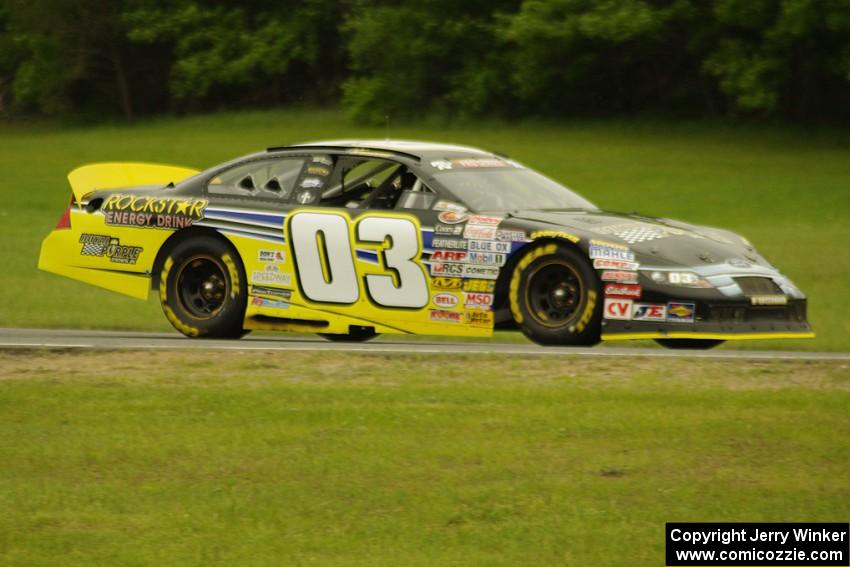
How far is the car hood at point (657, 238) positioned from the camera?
977cm

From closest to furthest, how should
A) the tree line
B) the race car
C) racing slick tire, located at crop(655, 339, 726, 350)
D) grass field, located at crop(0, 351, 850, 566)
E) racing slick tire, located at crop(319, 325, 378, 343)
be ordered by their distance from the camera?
grass field, located at crop(0, 351, 850, 566) < the race car < racing slick tire, located at crop(655, 339, 726, 350) < racing slick tire, located at crop(319, 325, 378, 343) < the tree line

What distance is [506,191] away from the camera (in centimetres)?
1086

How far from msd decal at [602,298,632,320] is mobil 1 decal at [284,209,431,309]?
4.20 ft

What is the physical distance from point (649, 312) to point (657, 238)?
592 mm

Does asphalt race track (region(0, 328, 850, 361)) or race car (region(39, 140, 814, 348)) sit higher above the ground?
race car (region(39, 140, 814, 348))

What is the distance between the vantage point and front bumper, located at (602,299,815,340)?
9633 mm

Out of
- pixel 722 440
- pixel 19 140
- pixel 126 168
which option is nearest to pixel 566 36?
pixel 19 140

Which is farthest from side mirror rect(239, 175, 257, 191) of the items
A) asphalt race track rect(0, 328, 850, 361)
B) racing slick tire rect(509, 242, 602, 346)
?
racing slick tire rect(509, 242, 602, 346)

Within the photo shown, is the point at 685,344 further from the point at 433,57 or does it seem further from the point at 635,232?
the point at 433,57

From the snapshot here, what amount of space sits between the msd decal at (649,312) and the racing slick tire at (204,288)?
9.66 feet

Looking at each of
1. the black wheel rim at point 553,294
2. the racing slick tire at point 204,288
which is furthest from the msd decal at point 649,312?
the racing slick tire at point 204,288

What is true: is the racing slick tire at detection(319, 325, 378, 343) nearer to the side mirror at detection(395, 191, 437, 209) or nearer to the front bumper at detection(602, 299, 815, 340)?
the side mirror at detection(395, 191, 437, 209)

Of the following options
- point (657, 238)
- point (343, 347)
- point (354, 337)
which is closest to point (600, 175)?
point (354, 337)

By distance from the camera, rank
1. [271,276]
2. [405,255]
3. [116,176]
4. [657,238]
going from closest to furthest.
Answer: [657,238]
[405,255]
[271,276]
[116,176]
